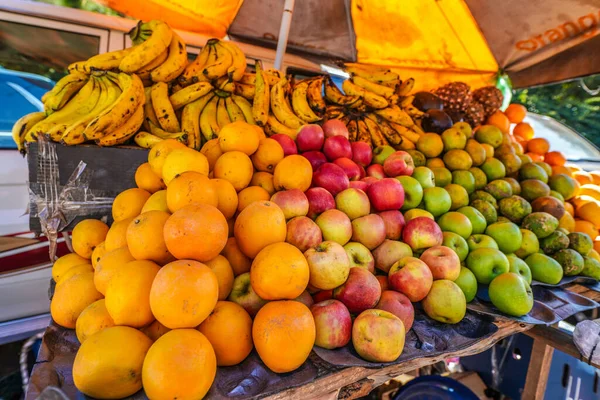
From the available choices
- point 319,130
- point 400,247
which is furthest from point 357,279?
point 319,130

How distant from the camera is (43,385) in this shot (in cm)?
99

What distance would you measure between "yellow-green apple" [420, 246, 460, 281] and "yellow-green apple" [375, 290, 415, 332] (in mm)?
266

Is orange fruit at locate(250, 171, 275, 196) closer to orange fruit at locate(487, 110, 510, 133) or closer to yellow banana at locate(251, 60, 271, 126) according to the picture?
yellow banana at locate(251, 60, 271, 126)

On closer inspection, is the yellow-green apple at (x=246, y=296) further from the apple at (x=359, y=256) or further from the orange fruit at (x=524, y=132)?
the orange fruit at (x=524, y=132)

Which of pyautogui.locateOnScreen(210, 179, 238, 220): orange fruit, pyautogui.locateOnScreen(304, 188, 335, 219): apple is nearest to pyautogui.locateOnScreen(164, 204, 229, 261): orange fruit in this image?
pyautogui.locateOnScreen(210, 179, 238, 220): orange fruit

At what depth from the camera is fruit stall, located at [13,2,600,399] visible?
1041 millimetres

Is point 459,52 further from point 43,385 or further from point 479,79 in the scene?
point 43,385

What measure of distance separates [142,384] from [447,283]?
4.44 feet

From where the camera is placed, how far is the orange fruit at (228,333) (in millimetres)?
1062

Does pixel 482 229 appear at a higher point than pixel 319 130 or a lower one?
lower

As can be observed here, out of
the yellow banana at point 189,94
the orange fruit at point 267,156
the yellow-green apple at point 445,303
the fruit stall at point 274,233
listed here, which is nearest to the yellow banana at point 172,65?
the fruit stall at point 274,233

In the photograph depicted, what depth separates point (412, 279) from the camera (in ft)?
4.84

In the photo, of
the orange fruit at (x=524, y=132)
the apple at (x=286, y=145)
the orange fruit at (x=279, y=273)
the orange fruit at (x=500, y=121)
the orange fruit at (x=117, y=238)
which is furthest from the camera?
the orange fruit at (x=524, y=132)

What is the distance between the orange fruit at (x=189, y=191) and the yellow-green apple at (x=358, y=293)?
68 cm
